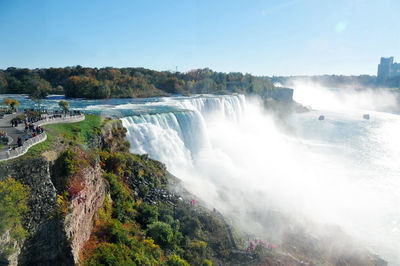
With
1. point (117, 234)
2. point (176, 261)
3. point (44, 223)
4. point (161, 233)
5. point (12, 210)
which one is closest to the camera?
point (12, 210)

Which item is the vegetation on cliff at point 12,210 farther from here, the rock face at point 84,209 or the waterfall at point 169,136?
the waterfall at point 169,136

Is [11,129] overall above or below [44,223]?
above

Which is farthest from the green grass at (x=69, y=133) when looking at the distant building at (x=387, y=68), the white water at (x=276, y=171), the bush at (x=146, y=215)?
the distant building at (x=387, y=68)

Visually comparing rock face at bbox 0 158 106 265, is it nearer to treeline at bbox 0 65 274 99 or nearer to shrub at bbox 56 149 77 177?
shrub at bbox 56 149 77 177

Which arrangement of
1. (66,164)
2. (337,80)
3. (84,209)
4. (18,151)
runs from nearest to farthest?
(18,151)
(84,209)
(66,164)
(337,80)

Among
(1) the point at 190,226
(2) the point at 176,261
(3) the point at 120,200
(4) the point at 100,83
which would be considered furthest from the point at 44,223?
(4) the point at 100,83

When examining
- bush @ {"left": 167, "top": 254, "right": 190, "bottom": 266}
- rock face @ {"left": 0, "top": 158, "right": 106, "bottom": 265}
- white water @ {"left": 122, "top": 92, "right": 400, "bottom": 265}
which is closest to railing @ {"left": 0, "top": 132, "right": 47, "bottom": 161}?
rock face @ {"left": 0, "top": 158, "right": 106, "bottom": 265}

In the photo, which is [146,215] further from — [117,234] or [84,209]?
[84,209]
